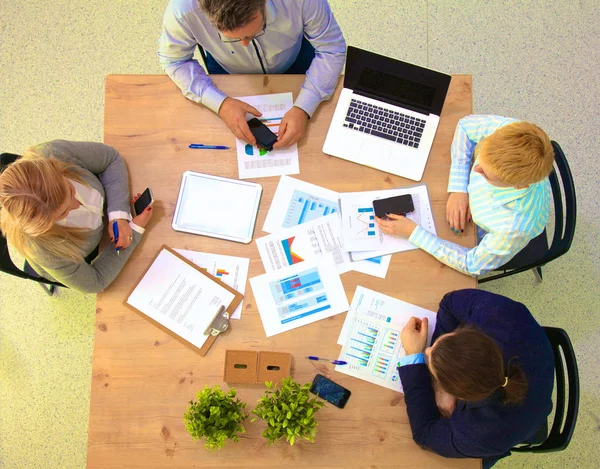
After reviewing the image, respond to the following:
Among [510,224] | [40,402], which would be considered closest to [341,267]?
[510,224]

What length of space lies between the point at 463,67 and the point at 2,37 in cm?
237

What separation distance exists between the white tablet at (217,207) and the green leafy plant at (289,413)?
455 millimetres

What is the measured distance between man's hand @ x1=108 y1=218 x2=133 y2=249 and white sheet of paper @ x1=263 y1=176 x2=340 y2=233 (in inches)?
15.6

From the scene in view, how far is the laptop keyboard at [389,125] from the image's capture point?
4.58ft

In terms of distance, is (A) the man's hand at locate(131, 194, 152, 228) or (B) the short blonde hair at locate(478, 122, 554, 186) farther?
(A) the man's hand at locate(131, 194, 152, 228)

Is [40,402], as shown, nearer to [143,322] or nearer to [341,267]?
[143,322]

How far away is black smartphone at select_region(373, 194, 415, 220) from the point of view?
1.34 metres

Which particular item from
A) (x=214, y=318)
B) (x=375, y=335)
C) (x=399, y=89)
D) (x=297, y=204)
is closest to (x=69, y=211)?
(x=214, y=318)

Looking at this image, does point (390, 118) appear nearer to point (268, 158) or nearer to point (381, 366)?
point (268, 158)

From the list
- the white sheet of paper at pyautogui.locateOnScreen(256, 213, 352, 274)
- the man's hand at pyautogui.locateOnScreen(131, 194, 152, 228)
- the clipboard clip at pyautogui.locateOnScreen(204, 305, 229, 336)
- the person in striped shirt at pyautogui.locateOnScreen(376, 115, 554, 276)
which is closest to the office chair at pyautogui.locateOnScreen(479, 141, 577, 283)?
the person in striped shirt at pyautogui.locateOnScreen(376, 115, 554, 276)

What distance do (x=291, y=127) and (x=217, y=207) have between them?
33 centimetres

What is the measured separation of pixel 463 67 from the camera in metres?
2.24

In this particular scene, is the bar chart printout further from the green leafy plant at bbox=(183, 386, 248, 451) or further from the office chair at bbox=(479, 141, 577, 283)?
the office chair at bbox=(479, 141, 577, 283)

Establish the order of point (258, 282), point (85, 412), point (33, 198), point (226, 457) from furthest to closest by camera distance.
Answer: point (85, 412)
point (258, 282)
point (226, 457)
point (33, 198)
